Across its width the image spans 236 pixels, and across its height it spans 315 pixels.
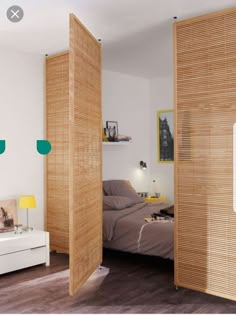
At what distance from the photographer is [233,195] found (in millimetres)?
3359

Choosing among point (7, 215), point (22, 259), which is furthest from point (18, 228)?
point (22, 259)

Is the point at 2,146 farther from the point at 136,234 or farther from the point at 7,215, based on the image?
the point at 136,234

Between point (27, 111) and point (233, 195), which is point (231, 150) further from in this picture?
point (27, 111)

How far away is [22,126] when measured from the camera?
4.86 meters

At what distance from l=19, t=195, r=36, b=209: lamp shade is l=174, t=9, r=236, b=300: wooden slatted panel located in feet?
5.93

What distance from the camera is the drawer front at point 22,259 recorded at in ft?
13.6

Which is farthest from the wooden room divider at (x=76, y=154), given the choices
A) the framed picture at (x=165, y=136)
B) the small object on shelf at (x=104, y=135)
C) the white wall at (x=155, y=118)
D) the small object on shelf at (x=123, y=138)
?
the framed picture at (x=165, y=136)

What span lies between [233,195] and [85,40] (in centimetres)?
199

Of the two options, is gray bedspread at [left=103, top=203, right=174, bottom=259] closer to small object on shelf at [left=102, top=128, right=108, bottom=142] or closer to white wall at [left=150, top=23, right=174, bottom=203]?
small object on shelf at [left=102, top=128, right=108, bottom=142]

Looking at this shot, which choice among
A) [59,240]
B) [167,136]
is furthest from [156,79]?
[59,240]

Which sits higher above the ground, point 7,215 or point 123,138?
point 123,138

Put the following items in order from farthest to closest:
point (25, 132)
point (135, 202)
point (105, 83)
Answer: point (105, 83), point (135, 202), point (25, 132)

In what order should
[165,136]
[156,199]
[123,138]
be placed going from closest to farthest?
1. [123,138]
2. [156,199]
3. [165,136]

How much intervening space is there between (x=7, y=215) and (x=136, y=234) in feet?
5.03
